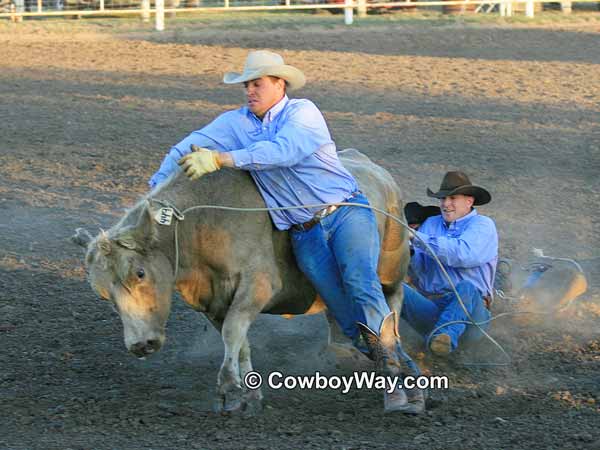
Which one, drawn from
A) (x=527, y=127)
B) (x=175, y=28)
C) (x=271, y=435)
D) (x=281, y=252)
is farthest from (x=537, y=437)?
(x=175, y=28)

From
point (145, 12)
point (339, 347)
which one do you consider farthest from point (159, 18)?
point (339, 347)

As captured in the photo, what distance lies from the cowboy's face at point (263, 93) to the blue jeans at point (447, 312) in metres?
1.57

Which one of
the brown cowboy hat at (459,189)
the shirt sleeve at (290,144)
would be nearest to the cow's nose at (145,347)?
the shirt sleeve at (290,144)

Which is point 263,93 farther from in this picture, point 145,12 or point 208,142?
point 145,12

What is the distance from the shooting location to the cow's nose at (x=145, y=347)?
5.35 m

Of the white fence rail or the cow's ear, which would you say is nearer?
the cow's ear

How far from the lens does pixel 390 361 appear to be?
5.66m

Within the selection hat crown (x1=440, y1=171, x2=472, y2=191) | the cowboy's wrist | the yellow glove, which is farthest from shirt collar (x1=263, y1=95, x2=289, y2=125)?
hat crown (x1=440, y1=171, x2=472, y2=191)

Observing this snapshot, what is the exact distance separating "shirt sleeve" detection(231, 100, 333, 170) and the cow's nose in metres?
0.94

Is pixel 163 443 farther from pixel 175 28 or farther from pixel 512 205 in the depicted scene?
pixel 175 28

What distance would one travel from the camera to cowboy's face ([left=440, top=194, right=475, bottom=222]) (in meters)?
6.82

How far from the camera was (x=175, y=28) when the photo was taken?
17.6 metres

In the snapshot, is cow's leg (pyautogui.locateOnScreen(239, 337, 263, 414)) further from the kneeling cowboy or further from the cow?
the kneeling cowboy

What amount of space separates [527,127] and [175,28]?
732cm
